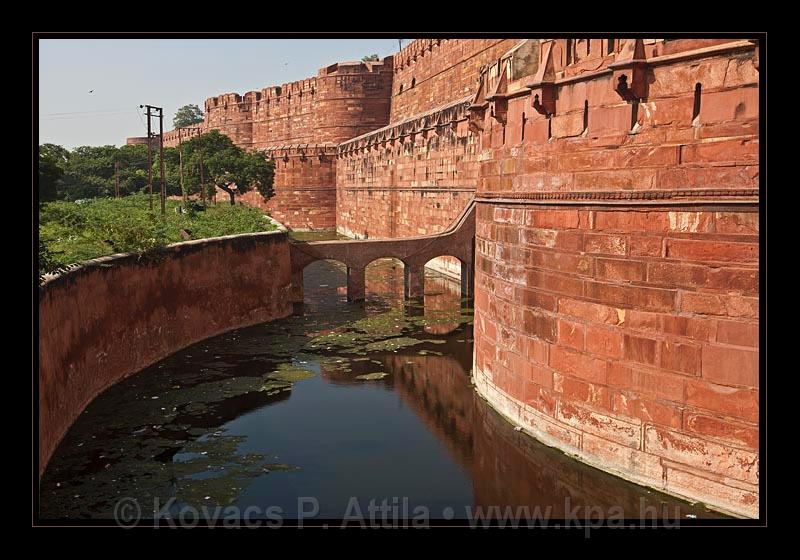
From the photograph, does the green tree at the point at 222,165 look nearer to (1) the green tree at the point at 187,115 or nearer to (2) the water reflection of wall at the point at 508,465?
(2) the water reflection of wall at the point at 508,465

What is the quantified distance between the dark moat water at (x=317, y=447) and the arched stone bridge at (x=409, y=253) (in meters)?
4.98

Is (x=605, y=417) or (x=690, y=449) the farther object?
(x=605, y=417)

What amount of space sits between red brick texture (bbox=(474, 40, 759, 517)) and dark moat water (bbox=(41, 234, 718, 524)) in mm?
520

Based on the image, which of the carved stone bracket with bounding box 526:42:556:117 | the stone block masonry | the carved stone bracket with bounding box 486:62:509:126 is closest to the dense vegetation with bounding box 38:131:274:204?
the carved stone bracket with bounding box 486:62:509:126

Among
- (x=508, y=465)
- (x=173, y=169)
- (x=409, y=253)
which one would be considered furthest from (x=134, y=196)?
(x=508, y=465)

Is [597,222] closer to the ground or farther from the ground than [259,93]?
closer to the ground

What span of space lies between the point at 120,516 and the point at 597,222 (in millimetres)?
5689

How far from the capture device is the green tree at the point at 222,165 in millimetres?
39250

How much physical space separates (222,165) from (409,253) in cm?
2174

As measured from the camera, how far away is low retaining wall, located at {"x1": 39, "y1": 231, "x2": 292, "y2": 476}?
9.45 m

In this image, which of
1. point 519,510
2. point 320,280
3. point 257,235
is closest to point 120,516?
point 519,510

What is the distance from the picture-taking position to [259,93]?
182 feet

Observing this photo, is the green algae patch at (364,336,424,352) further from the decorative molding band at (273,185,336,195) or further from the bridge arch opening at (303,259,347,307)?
the decorative molding band at (273,185,336,195)
